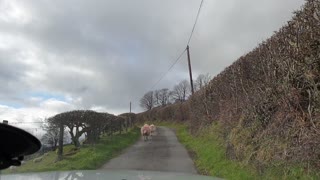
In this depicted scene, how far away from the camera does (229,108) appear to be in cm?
1784

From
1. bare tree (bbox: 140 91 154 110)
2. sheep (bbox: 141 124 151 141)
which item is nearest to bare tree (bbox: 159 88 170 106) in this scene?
bare tree (bbox: 140 91 154 110)

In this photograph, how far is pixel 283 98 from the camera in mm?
10852

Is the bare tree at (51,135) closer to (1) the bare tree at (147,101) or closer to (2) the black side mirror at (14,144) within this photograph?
(2) the black side mirror at (14,144)

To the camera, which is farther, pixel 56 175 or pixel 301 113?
pixel 301 113

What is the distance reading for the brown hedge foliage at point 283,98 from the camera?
9.24m

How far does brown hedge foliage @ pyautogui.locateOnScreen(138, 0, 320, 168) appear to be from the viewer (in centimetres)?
924

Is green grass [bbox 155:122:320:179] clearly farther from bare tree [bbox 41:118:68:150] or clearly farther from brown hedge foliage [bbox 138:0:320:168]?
bare tree [bbox 41:118:68:150]

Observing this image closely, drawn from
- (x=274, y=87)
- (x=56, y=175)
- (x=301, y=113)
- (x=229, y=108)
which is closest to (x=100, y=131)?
(x=229, y=108)

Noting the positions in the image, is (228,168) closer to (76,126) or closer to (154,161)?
(154,161)

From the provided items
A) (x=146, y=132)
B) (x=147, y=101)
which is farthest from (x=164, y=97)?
(x=146, y=132)

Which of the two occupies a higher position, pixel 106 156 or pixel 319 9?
pixel 319 9

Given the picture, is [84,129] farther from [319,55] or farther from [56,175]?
[56,175]

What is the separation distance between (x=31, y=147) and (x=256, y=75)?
1224cm

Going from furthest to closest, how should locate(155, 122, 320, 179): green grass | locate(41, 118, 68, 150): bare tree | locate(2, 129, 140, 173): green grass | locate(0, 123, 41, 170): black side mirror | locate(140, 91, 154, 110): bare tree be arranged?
Result: locate(140, 91, 154, 110): bare tree
locate(41, 118, 68, 150): bare tree
locate(2, 129, 140, 173): green grass
locate(155, 122, 320, 179): green grass
locate(0, 123, 41, 170): black side mirror
